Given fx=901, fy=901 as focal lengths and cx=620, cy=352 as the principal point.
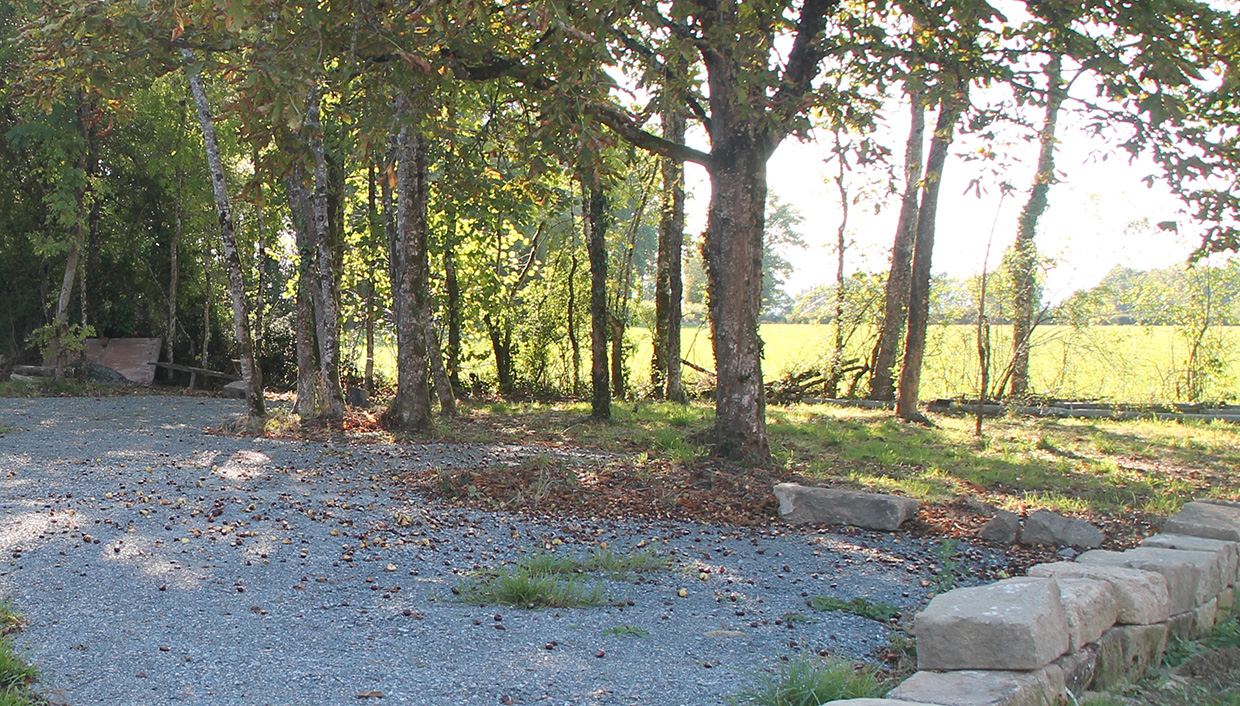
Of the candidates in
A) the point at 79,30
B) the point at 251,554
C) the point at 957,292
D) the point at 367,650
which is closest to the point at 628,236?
the point at 957,292

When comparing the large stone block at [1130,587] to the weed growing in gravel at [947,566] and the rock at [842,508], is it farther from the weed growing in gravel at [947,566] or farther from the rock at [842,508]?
the rock at [842,508]

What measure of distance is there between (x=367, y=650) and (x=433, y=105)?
5.74 meters

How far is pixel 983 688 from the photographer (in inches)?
115

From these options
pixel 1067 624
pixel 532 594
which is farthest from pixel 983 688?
pixel 532 594

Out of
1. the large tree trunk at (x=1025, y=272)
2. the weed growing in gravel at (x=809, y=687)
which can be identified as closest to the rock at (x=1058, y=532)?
the weed growing in gravel at (x=809, y=687)

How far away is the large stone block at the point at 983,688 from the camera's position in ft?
9.31

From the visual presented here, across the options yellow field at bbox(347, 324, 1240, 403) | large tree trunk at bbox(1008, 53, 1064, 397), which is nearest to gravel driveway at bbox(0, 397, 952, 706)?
large tree trunk at bbox(1008, 53, 1064, 397)

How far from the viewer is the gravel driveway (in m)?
3.44

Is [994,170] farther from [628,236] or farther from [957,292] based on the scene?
[628,236]

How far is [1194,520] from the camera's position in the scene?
5316mm

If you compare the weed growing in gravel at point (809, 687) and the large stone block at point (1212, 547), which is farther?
the large stone block at point (1212, 547)

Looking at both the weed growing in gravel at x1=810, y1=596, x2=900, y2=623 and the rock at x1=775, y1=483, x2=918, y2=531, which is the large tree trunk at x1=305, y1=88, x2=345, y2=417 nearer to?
the rock at x1=775, y1=483, x2=918, y2=531

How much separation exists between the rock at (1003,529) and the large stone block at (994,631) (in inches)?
106

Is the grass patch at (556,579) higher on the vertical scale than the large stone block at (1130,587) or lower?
lower
